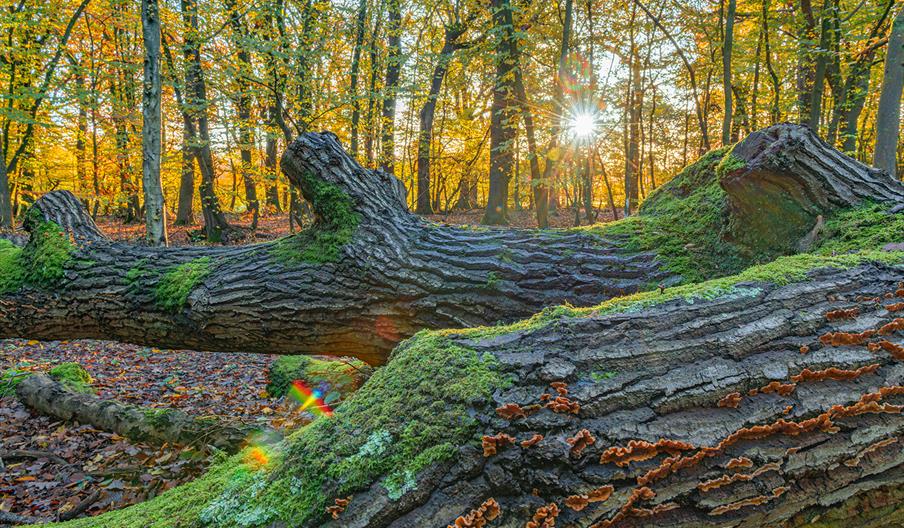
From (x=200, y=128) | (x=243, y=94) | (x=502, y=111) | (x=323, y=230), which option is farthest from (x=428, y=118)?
(x=323, y=230)

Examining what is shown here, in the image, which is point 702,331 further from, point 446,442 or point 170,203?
point 170,203

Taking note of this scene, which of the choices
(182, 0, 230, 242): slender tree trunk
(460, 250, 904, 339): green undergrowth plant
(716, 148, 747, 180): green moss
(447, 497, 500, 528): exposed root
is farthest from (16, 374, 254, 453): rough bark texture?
(182, 0, 230, 242): slender tree trunk

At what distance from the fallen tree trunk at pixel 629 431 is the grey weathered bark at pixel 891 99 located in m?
6.10

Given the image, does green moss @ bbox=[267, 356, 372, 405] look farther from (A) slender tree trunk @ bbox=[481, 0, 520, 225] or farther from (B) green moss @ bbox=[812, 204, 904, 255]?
(A) slender tree trunk @ bbox=[481, 0, 520, 225]

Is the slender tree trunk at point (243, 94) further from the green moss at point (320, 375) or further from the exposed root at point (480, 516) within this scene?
the exposed root at point (480, 516)

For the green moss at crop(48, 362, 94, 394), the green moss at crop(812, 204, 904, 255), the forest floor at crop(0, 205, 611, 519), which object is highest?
the green moss at crop(812, 204, 904, 255)

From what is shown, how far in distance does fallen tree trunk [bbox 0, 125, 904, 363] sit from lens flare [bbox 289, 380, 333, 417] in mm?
1184

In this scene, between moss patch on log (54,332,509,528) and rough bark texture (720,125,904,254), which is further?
rough bark texture (720,125,904,254)

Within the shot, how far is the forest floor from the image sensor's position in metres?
3.18

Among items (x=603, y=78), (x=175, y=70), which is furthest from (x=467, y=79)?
(x=175, y=70)

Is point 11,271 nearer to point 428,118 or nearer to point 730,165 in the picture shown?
point 730,165

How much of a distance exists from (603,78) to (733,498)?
42.1 ft

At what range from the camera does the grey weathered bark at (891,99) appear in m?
5.37

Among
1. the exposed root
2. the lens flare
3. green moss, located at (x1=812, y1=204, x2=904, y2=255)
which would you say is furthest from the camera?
the lens flare
